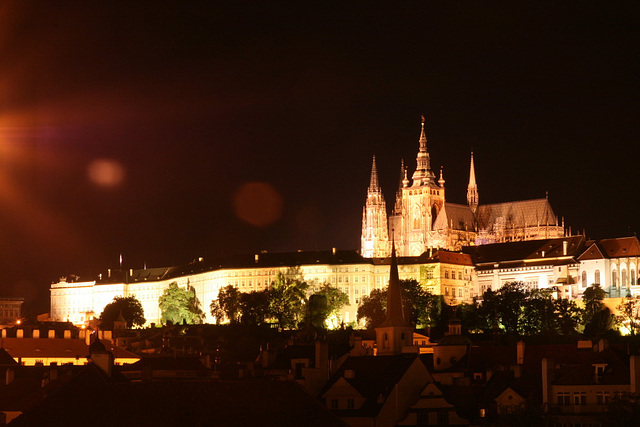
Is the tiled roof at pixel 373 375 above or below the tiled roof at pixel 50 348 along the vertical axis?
below

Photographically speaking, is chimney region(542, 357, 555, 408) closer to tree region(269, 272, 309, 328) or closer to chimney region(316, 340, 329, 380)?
chimney region(316, 340, 329, 380)

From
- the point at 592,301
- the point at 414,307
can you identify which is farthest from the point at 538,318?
the point at 592,301

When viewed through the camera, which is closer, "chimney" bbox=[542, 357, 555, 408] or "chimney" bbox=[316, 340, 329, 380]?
"chimney" bbox=[316, 340, 329, 380]

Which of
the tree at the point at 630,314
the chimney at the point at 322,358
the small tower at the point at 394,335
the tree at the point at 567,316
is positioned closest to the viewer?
the chimney at the point at 322,358

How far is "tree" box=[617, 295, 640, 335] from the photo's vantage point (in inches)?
6841

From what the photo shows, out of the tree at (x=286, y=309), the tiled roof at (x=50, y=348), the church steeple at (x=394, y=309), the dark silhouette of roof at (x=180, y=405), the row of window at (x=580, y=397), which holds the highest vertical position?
the tree at (x=286, y=309)

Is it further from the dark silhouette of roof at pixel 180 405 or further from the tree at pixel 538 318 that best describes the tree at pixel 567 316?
the dark silhouette of roof at pixel 180 405

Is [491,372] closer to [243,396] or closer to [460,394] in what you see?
[460,394]

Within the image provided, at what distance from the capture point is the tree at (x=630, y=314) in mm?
173750

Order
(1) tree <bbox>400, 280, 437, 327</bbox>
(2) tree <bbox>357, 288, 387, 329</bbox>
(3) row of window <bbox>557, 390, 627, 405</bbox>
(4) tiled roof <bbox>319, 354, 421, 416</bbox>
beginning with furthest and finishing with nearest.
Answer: (2) tree <bbox>357, 288, 387, 329</bbox>
(1) tree <bbox>400, 280, 437, 327</bbox>
(3) row of window <bbox>557, 390, 627, 405</bbox>
(4) tiled roof <bbox>319, 354, 421, 416</bbox>

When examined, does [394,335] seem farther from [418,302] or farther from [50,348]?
[418,302]

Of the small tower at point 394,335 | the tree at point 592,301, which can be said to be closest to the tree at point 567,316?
the tree at point 592,301

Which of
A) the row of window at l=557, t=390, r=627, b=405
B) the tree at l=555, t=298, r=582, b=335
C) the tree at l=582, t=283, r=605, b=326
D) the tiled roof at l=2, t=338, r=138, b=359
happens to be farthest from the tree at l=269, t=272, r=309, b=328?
the row of window at l=557, t=390, r=627, b=405

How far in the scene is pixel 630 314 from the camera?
181500mm
